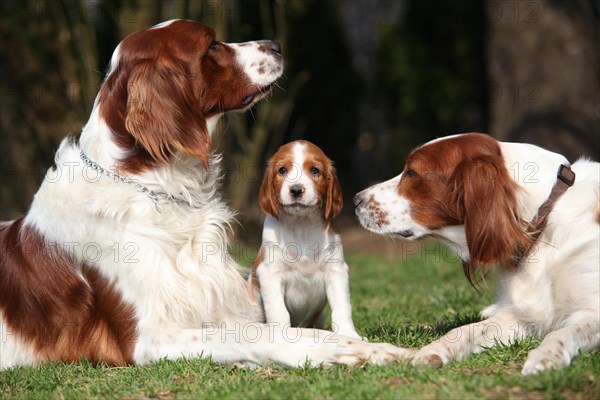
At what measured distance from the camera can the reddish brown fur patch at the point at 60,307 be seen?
4391mm

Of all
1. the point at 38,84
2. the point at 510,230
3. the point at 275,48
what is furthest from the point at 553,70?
the point at 38,84

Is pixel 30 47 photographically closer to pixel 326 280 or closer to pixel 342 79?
pixel 342 79

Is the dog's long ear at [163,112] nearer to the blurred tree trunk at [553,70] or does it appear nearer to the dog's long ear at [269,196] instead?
the dog's long ear at [269,196]

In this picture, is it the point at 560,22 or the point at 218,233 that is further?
the point at 560,22

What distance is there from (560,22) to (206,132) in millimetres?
7113

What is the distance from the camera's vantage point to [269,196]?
528 centimetres

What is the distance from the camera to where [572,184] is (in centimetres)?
428

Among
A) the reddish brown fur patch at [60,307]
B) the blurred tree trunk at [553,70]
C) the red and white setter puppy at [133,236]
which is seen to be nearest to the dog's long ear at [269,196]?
the red and white setter puppy at [133,236]

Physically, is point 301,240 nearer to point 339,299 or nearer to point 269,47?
point 339,299

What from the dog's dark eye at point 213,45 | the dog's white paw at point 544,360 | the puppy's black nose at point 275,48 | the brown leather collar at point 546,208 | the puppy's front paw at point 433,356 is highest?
the dog's dark eye at point 213,45

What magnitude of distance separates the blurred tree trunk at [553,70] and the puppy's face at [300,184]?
5882mm

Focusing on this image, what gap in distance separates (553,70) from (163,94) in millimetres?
7338

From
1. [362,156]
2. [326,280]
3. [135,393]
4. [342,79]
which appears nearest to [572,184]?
[326,280]

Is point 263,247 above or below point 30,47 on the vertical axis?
below
